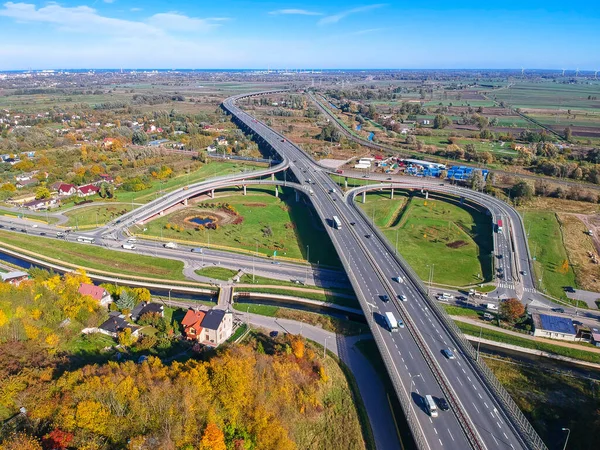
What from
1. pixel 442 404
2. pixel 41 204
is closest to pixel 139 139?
pixel 41 204

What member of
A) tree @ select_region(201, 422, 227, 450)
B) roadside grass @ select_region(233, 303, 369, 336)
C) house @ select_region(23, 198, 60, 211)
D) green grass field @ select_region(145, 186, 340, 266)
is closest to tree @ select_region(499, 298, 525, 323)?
roadside grass @ select_region(233, 303, 369, 336)

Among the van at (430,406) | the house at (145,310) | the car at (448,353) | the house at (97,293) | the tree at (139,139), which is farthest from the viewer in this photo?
the tree at (139,139)

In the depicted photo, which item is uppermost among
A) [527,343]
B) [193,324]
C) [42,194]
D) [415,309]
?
[42,194]

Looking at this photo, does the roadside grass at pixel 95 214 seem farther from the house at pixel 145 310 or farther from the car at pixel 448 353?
the car at pixel 448 353

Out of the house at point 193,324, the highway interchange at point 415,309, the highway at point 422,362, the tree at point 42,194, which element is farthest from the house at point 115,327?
the tree at point 42,194

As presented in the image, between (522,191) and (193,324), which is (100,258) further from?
(522,191)

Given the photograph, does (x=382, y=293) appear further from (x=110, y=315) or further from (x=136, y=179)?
(x=136, y=179)
